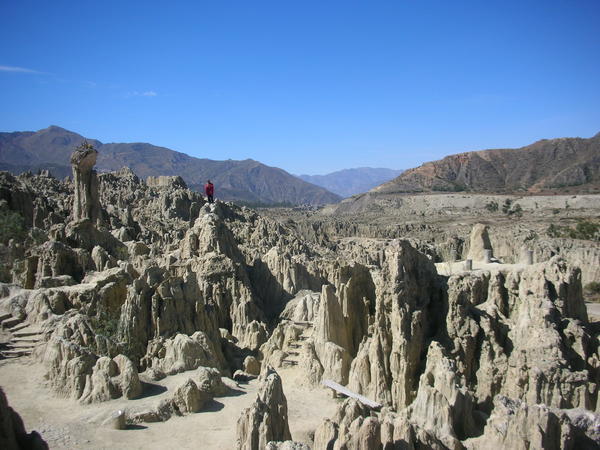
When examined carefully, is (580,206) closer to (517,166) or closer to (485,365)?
(517,166)

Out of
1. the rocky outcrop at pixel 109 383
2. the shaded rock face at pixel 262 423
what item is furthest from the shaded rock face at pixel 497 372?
the rocky outcrop at pixel 109 383

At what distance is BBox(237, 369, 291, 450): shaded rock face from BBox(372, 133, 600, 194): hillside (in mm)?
142230

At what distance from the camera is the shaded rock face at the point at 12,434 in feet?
30.4

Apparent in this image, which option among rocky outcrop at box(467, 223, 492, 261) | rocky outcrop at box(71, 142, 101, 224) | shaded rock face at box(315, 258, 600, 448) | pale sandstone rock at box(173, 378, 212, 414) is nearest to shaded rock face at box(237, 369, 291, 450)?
shaded rock face at box(315, 258, 600, 448)

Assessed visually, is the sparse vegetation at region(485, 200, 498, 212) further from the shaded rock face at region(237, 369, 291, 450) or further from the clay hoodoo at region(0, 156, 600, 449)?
the shaded rock face at region(237, 369, 291, 450)

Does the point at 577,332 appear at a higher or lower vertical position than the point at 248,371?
higher

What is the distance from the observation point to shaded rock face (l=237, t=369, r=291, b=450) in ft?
43.9

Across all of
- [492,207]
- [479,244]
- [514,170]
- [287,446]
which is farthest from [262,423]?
[514,170]

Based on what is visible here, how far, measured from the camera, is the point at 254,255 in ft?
140

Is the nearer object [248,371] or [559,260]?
[559,260]

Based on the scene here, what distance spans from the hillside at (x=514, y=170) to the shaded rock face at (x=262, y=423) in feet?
467

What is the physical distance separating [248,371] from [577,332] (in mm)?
13623

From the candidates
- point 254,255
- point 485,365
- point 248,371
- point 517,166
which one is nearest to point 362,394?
point 485,365

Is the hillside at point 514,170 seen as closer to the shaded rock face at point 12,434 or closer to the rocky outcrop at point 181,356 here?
the rocky outcrop at point 181,356
